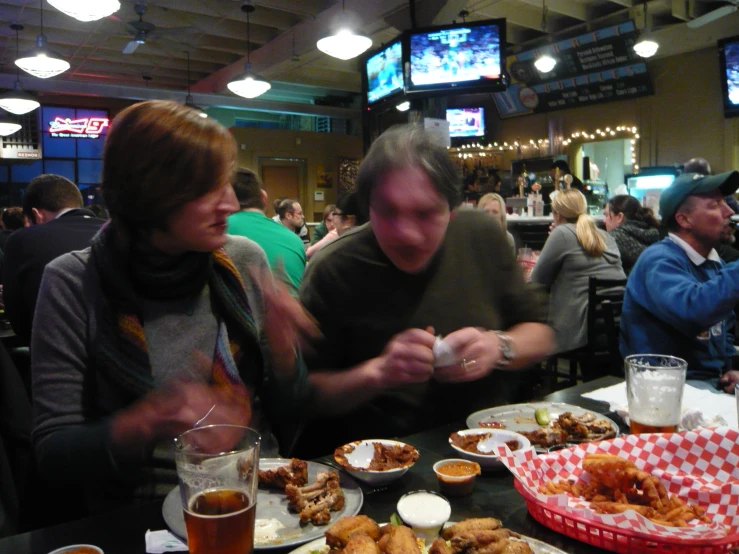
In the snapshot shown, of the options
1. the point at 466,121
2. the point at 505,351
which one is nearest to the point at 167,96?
the point at 466,121

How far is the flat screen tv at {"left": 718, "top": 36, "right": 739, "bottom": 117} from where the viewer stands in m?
8.12

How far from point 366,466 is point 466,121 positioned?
11493 mm

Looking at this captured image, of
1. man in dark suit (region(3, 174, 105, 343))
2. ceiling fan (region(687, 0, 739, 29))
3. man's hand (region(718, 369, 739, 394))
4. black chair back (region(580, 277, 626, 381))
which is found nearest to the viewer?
man's hand (region(718, 369, 739, 394))

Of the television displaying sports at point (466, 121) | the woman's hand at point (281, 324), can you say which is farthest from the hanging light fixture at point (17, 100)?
the woman's hand at point (281, 324)

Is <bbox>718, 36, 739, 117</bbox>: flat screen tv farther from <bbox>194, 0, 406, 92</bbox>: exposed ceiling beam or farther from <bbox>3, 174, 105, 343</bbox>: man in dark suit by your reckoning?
<bbox>3, 174, 105, 343</bbox>: man in dark suit

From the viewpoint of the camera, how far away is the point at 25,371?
3789 millimetres

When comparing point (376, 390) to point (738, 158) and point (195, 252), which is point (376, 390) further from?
point (738, 158)

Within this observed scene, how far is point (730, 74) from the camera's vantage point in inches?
328

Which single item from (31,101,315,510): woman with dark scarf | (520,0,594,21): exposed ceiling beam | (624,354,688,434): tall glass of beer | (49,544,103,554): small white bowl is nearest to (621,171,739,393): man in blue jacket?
(624,354,688,434): tall glass of beer

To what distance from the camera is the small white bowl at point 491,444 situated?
1.35 m

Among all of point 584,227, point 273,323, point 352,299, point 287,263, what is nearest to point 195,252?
point 273,323

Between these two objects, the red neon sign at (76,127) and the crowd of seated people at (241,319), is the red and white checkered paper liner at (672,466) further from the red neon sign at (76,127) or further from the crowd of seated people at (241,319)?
the red neon sign at (76,127)

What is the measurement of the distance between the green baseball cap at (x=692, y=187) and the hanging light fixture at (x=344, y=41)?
14.0 ft

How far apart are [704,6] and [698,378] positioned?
8619 millimetres
